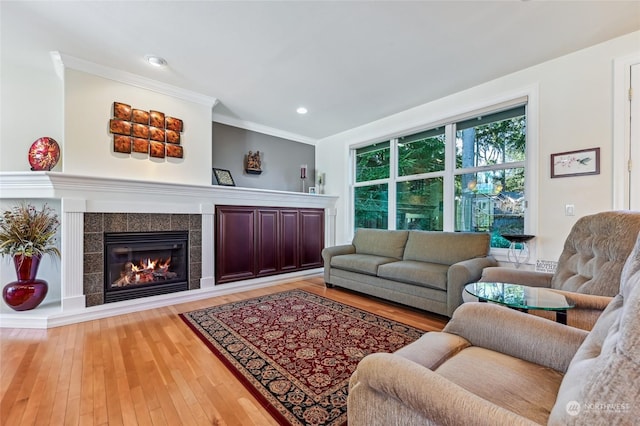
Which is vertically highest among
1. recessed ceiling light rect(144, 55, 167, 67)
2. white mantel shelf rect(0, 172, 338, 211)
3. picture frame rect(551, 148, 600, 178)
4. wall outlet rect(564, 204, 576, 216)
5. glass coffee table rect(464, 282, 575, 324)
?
recessed ceiling light rect(144, 55, 167, 67)

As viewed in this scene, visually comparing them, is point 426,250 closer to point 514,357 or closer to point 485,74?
point 485,74

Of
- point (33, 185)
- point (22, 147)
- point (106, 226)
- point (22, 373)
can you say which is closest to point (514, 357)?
point (22, 373)

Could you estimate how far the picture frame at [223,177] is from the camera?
4.20 m

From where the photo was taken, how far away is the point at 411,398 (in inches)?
30.7

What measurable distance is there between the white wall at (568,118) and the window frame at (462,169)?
4cm

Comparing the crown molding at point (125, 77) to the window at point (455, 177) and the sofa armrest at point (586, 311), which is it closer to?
the window at point (455, 177)

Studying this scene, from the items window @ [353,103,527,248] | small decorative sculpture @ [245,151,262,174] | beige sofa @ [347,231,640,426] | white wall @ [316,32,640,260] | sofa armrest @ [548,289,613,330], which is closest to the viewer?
beige sofa @ [347,231,640,426]

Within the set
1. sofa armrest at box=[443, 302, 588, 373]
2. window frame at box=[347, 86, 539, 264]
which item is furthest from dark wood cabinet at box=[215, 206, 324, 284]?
sofa armrest at box=[443, 302, 588, 373]

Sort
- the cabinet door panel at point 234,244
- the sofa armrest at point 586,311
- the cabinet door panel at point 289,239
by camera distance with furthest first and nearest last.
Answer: the cabinet door panel at point 289,239, the cabinet door panel at point 234,244, the sofa armrest at point 586,311

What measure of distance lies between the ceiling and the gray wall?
3.33 feet

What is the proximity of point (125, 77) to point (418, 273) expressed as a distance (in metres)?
3.87

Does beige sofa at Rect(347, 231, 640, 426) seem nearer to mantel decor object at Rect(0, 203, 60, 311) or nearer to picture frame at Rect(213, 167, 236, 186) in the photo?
mantel decor object at Rect(0, 203, 60, 311)

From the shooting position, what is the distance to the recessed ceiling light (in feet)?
9.00

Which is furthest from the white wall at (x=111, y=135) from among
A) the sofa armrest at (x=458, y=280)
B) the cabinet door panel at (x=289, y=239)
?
the sofa armrest at (x=458, y=280)
